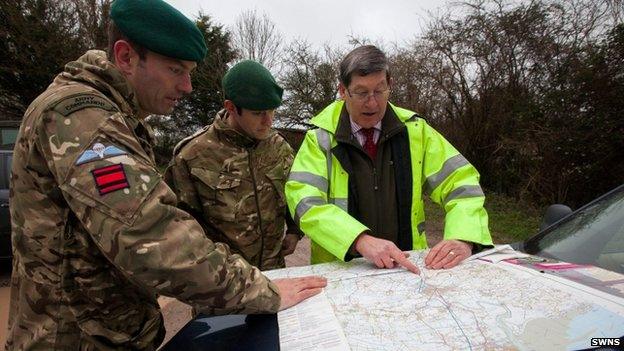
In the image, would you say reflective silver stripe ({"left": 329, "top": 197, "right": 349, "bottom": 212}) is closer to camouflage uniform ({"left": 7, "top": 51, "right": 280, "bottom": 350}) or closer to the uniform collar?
camouflage uniform ({"left": 7, "top": 51, "right": 280, "bottom": 350})

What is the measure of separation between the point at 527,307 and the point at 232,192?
5.11ft

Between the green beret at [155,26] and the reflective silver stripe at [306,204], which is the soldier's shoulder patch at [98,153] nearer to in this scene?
the green beret at [155,26]

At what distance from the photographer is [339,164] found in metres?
1.96

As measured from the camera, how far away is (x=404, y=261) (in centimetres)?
158

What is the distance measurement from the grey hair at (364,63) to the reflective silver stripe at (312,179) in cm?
47

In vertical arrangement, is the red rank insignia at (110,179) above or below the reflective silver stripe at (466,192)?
above

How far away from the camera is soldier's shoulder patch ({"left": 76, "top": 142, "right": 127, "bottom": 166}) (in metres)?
1.03

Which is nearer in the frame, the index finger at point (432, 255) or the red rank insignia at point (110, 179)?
the red rank insignia at point (110, 179)

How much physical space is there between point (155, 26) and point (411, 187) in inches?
50.3

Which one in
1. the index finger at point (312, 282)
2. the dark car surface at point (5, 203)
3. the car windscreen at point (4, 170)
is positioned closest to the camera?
the index finger at point (312, 282)

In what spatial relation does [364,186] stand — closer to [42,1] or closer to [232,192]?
[232,192]

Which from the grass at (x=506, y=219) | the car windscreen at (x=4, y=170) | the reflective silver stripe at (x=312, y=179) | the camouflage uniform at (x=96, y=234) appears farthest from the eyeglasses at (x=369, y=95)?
the car windscreen at (x=4, y=170)

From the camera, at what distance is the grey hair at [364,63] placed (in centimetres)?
189

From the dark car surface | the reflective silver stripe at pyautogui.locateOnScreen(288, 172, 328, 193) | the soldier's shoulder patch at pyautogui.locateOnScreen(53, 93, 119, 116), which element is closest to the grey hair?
the reflective silver stripe at pyautogui.locateOnScreen(288, 172, 328, 193)
